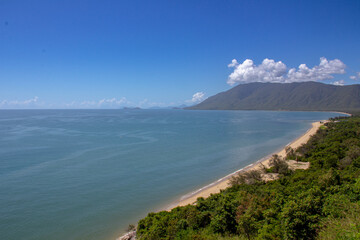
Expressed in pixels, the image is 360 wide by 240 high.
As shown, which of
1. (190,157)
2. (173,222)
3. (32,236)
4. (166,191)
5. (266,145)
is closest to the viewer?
(173,222)

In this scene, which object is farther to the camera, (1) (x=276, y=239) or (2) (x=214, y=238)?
(2) (x=214, y=238)

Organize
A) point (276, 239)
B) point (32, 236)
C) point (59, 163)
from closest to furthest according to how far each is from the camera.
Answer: point (276, 239), point (32, 236), point (59, 163)

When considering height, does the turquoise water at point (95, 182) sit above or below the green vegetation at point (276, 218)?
below

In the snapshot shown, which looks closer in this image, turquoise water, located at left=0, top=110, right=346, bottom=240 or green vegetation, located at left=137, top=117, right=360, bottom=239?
green vegetation, located at left=137, top=117, right=360, bottom=239

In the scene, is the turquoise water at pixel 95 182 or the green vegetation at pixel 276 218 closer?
the green vegetation at pixel 276 218

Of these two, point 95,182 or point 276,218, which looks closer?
point 276,218

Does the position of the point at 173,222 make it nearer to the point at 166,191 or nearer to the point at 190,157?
the point at 166,191

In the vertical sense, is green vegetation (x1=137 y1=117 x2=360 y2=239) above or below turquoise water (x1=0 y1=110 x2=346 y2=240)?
above

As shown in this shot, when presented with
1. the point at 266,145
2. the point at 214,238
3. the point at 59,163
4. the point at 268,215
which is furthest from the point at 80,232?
the point at 266,145

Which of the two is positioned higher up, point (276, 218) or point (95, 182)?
point (276, 218)

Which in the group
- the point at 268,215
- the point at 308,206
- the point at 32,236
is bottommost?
the point at 32,236

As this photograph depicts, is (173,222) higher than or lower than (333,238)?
lower
